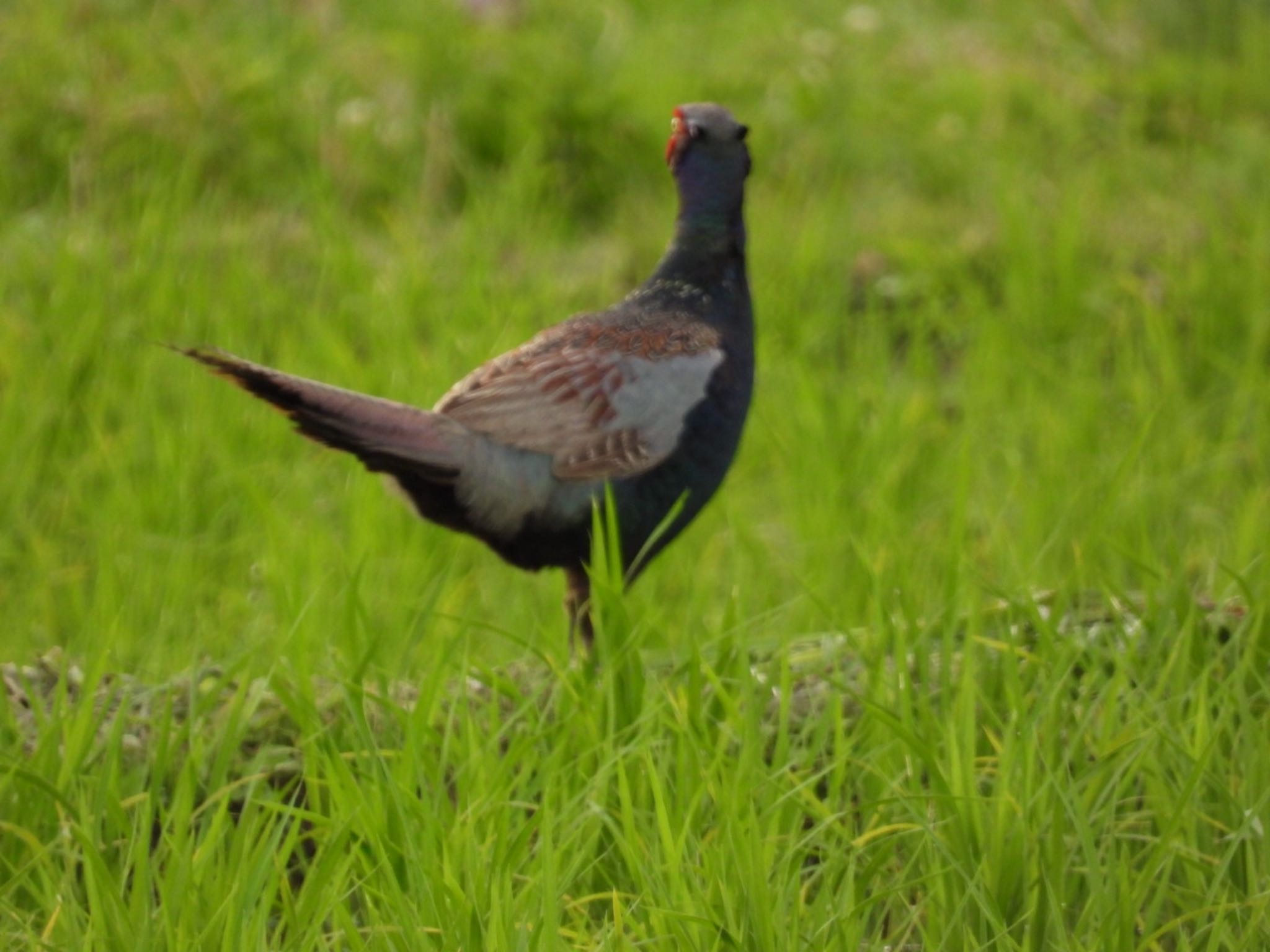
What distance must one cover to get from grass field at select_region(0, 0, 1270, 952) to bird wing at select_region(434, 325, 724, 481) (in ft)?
1.10

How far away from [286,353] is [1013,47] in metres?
4.45

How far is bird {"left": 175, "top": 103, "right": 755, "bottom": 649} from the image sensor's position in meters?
3.20

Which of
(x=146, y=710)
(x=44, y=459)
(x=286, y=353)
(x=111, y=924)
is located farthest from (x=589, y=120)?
(x=111, y=924)

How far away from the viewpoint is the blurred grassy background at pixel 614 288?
13.0ft

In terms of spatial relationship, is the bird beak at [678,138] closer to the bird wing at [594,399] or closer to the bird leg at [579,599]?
the bird wing at [594,399]

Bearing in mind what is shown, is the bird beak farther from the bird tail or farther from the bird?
the bird tail

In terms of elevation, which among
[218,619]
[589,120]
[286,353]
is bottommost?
[218,619]

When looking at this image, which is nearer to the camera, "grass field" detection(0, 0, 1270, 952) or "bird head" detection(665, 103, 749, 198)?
"grass field" detection(0, 0, 1270, 952)

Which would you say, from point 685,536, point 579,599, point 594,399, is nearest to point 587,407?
point 594,399

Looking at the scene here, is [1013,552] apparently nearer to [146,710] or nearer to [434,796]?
[434,796]

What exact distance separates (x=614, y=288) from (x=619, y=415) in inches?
100

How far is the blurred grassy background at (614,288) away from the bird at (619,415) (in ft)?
0.75

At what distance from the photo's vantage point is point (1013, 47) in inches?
313

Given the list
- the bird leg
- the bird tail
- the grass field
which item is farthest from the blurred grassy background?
the bird tail
